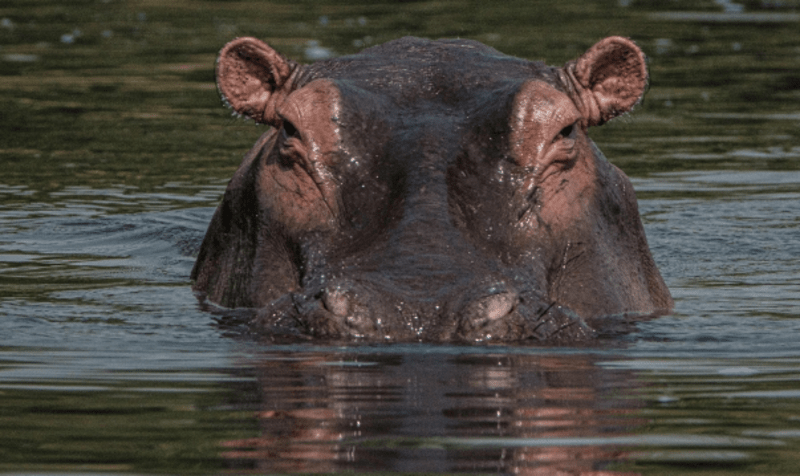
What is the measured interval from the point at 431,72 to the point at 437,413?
3260 mm

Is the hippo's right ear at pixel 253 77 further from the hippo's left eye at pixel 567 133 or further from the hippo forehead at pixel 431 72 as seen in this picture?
the hippo's left eye at pixel 567 133

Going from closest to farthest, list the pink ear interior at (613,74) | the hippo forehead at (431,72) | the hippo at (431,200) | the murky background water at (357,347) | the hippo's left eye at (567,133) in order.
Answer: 1. the murky background water at (357,347)
2. the hippo at (431,200)
3. the hippo's left eye at (567,133)
4. the hippo forehead at (431,72)
5. the pink ear interior at (613,74)

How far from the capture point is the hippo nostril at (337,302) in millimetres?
6703

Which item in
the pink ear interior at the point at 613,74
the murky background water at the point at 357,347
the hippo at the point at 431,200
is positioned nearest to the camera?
the murky background water at the point at 357,347

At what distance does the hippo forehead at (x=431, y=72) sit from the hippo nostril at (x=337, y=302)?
68.3 inches

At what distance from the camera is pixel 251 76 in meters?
9.03

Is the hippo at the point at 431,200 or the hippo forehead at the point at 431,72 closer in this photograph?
the hippo at the point at 431,200

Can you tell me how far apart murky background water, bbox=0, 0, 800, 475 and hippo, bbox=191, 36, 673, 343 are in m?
0.22

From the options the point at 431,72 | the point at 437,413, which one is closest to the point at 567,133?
the point at 431,72

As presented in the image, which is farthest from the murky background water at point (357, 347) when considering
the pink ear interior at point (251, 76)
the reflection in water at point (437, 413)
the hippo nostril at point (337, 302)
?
the pink ear interior at point (251, 76)

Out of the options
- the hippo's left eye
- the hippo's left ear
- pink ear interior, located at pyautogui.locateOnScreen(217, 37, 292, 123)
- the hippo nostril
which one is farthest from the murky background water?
pink ear interior, located at pyautogui.locateOnScreen(217, 37, 292, 123)

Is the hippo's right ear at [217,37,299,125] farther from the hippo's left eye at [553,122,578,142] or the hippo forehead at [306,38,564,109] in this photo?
the hippo's left eye at [553,122,578,142]

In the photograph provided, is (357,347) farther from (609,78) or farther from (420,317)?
(609,78)

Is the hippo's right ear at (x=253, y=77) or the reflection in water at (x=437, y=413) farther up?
the hippo's right ear at (x=253, y=77)
